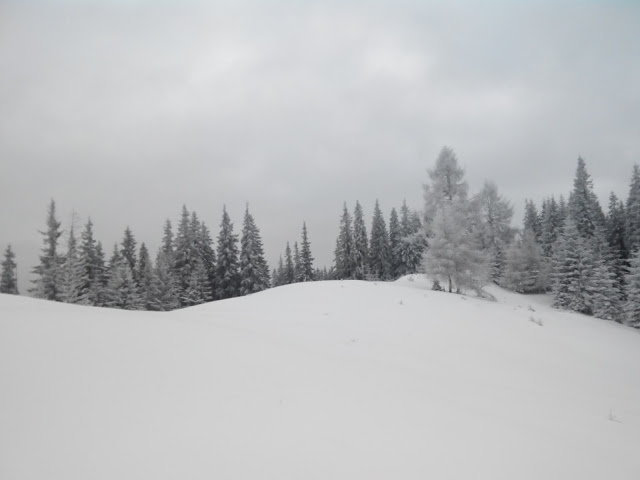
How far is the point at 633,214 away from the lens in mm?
38844

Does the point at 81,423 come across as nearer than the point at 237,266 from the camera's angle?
Yes

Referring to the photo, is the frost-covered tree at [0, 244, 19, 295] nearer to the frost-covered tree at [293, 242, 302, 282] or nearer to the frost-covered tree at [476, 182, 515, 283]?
the frost-covered tree at [293, 242, 302, 282]

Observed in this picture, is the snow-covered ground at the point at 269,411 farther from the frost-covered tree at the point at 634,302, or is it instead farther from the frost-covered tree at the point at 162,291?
the frost-covered tree at the point at 162,291

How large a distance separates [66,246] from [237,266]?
1840 centimetres

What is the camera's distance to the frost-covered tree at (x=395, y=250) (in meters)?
54.5

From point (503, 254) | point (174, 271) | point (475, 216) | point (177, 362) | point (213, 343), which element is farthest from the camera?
point (174, 271)

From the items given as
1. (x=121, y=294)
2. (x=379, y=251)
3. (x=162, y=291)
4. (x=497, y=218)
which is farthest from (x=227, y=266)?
(x=497, y=218)

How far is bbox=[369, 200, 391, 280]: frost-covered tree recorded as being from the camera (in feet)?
178

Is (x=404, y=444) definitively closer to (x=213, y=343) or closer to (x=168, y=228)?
(x=213, y=343)

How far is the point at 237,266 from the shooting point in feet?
138

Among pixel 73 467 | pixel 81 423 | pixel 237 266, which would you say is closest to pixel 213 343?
pixel 81 423

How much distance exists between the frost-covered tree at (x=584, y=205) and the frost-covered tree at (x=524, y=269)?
10.5 meters

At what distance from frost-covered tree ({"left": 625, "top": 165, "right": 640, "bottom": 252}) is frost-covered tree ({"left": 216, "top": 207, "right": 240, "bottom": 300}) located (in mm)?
50172

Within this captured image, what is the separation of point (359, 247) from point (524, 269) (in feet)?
79.1
